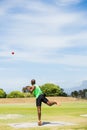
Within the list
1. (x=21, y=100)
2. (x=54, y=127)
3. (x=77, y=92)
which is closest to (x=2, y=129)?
(x=54, y=127)

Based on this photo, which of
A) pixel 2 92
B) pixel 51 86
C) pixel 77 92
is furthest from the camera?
pixel 77 92

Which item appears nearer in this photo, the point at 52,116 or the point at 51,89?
the point at 52,116

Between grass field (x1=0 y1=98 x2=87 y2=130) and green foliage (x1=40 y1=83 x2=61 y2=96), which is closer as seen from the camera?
grass field (x1=0 y1=98 x2=87 y2=130)

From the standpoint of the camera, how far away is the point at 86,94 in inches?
3391

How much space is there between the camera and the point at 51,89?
3440 inches

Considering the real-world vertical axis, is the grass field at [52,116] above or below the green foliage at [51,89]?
below

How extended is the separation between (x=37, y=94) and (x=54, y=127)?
193 centimetres

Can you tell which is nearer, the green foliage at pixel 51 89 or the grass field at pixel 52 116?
the grass field at pixel 52 116

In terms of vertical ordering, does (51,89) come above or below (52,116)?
above

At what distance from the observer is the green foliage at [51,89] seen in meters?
87.3

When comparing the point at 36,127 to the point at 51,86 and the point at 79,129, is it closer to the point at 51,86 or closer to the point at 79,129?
the point at 79,129

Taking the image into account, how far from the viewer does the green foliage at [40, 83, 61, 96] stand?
87.3m

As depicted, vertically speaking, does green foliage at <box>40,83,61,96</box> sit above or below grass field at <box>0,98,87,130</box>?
above

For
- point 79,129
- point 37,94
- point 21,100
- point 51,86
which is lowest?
point 79,129
